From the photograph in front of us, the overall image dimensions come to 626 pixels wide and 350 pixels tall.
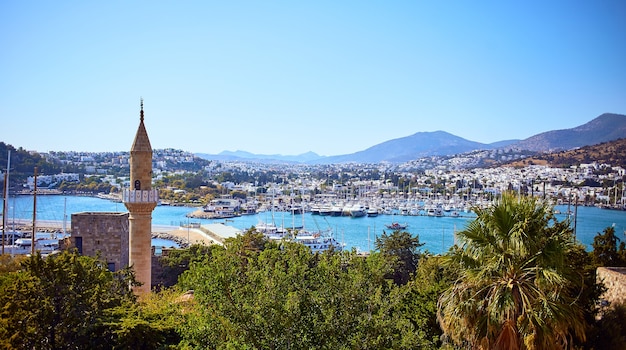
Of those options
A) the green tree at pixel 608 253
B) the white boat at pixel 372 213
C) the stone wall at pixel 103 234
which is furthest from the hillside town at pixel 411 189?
the green tree at pixel 608 253

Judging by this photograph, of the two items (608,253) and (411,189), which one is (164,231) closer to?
(608,253)

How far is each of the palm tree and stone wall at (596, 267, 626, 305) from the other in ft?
8.72

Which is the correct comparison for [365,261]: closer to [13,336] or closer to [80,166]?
[13,336]

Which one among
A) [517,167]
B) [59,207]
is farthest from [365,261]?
[517,167]

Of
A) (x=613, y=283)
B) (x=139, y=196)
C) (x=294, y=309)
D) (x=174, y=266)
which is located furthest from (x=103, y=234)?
(x=613, y=283)

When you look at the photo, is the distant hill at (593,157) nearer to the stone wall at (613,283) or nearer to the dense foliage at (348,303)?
the stone wall at (613,283)

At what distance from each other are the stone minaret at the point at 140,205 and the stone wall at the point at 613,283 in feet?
28.5

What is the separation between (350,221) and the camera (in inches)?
2800

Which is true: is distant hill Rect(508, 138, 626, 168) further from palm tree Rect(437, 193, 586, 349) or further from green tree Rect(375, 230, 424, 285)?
palm tree Rect(437, 193, 586, 349)

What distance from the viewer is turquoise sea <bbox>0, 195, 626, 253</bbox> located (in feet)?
171

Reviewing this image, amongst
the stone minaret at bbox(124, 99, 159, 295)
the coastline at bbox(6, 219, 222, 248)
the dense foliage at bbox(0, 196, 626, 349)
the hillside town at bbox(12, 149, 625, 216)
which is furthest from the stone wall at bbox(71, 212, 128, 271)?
the hillside town at bbox(12, 149, 625, 216)

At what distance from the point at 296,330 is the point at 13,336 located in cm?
341

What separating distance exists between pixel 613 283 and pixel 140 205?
900 cm

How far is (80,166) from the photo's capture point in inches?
5044
